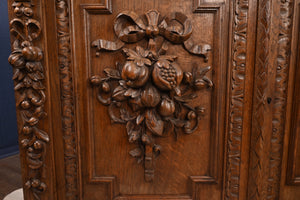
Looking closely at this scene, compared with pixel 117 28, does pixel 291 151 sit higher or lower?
lower

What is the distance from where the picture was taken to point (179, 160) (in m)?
0.68

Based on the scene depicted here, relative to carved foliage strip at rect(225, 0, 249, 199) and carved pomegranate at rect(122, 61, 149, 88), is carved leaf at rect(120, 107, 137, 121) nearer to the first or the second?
carved pomegranate at rect(122, 61, 149, 88)

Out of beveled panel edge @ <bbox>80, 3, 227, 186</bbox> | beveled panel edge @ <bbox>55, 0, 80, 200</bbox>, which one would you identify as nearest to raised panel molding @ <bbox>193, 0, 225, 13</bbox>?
beveled panel edge @ <bbox>80, 3, 227, 186</bbox>

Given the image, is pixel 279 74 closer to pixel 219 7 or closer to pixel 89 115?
pixel 219 7

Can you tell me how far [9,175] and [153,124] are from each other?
1356 millimetres

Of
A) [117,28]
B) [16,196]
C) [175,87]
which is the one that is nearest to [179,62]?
[175,87]

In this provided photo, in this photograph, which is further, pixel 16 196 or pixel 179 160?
pixel 16 196

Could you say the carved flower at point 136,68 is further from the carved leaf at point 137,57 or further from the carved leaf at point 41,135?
the carved leaf at point 41,135

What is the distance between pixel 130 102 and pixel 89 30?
0.22 meters

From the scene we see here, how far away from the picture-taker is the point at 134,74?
0.59 meters

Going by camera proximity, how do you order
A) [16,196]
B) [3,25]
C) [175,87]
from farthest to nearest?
[3,25], [16,196], [175,87]

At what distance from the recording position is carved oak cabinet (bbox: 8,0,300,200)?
0.61 meters

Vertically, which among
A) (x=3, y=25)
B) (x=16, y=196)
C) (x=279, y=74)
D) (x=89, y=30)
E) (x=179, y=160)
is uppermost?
(x=3, y=25)

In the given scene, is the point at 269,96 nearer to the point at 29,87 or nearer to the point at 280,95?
the point at 280,95
